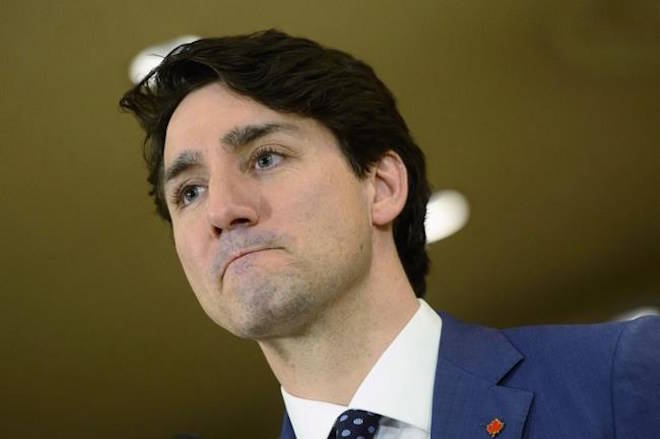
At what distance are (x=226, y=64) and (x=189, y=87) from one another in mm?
83

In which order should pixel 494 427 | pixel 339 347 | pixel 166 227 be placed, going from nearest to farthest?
pixel 494 427 < pixel 339 347 < pixel 166 227

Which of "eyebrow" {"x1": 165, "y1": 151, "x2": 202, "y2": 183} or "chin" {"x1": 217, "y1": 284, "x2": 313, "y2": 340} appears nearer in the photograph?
"chin" {"x1": 217, "y1": 284, "x2": 313, "y2": 340}

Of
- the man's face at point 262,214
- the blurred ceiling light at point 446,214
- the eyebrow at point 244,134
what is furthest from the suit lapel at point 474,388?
the blurred ceiling light at point 446,214

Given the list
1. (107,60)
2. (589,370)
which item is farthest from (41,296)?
(589,370)

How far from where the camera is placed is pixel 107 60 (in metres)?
3.71

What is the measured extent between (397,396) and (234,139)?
0.43 m

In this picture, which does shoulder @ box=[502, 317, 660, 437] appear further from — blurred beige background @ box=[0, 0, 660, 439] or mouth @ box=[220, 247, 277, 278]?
blurred beige background @ box=[0, 0, 660, 439]

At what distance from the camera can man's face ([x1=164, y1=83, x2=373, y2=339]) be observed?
5.10 feet

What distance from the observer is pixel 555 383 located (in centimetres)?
153

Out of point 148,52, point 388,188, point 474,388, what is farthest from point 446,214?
point 474,388

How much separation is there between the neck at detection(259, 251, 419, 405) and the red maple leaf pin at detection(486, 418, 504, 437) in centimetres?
20

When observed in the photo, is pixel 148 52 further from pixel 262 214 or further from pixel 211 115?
pixel 262 214

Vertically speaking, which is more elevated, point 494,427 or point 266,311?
point 266,311

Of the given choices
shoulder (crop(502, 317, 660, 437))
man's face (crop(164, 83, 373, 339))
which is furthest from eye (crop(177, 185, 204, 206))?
shoulder (crop(502, 317, 660, 437))
